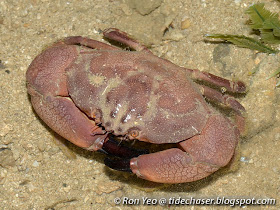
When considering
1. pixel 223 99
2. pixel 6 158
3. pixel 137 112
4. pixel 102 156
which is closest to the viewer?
pixel 137 112

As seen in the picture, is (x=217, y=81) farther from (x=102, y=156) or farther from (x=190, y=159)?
(x=102, y=156)

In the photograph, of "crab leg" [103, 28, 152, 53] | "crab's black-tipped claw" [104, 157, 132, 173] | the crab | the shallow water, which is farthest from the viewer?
the shallow water

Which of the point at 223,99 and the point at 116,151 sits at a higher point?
the point at 223,99

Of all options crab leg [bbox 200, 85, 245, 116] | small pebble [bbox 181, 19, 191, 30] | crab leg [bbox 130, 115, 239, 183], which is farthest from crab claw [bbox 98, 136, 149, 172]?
small pebble [bbox 181, 19, 191, 30]

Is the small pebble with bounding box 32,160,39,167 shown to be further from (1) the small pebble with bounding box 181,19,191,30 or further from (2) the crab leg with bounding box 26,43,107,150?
(1) the small pebble with bounding box 181,19,191,30

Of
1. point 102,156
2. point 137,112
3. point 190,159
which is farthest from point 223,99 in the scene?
point 102,156

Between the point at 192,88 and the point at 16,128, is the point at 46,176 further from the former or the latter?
the point at 192,88
